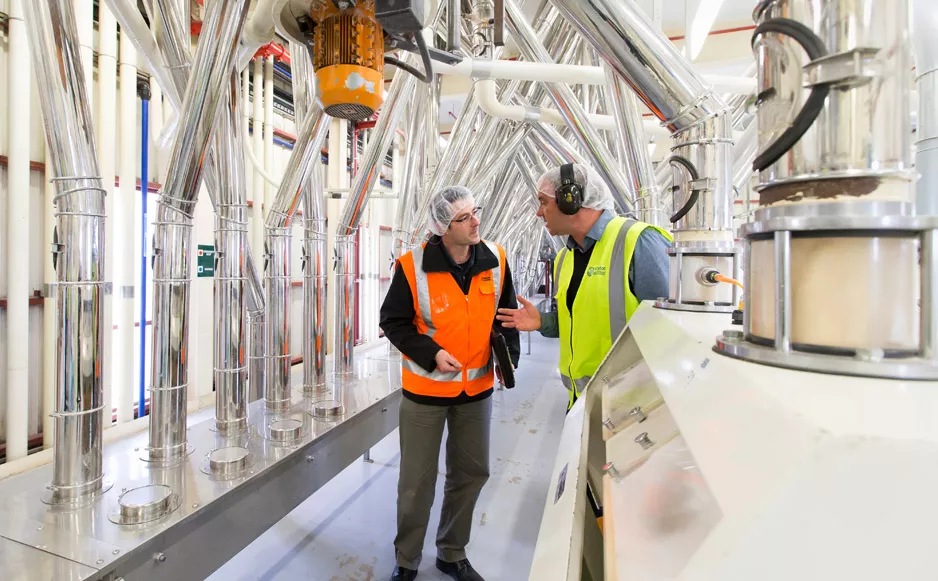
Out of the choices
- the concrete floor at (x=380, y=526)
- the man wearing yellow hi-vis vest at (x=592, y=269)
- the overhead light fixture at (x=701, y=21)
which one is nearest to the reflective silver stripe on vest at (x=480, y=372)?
the man wearing yellow hi-vis vest at (x=592, y=269)

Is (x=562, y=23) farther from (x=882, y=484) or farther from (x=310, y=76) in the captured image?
(x=882, y=484)

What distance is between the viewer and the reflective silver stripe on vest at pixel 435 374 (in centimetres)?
142

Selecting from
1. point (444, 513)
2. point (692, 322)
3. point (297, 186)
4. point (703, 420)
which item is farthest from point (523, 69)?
point (444, 513)

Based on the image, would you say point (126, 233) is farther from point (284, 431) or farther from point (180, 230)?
point (284, 431)

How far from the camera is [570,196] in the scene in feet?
4.06

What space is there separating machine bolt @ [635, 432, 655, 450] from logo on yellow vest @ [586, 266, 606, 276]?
615mm

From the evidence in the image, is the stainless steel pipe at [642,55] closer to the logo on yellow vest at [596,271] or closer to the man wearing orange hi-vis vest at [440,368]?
the logo on yellow vest at [596,271]

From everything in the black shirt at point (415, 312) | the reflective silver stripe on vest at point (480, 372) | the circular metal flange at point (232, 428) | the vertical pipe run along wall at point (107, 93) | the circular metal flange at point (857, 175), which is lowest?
the circular metal flange at point (232, 428)

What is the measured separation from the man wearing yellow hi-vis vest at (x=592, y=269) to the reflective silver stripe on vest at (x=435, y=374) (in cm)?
24

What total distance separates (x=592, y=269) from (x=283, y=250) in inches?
43.7

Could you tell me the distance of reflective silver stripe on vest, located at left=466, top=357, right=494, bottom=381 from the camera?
1.45 m

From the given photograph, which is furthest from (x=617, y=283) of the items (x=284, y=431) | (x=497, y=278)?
(x=284, y=431)

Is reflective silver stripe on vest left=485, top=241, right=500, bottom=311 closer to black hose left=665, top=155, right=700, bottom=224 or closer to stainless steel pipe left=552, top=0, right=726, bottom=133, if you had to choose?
black hose left=665, top=155, right=700, bottom=224

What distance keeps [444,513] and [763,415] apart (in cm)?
Answer: 147
